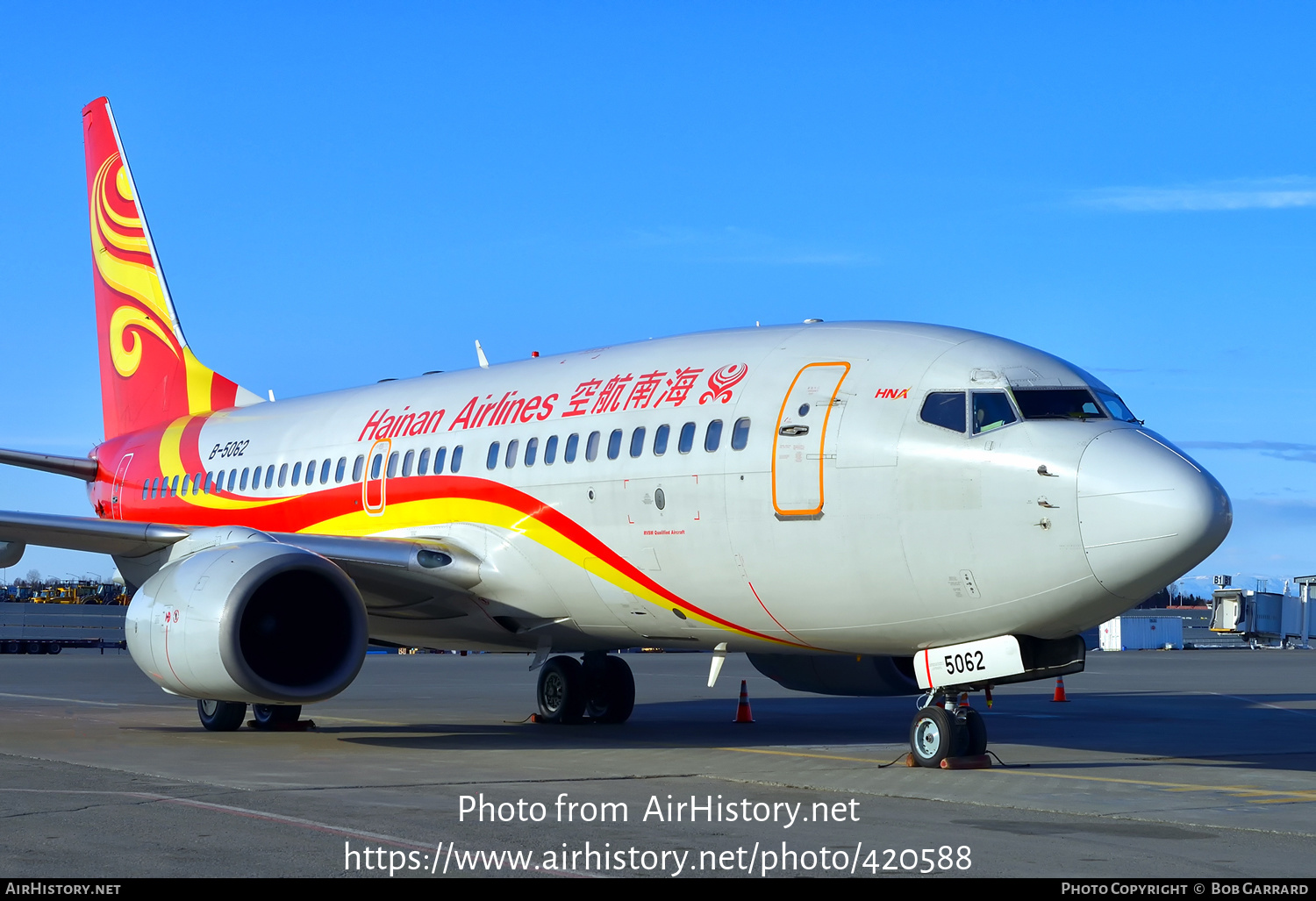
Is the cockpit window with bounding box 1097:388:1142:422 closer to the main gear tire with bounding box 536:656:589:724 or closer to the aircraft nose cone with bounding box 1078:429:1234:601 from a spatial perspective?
the aircraft nose cone with bounding box 1078:429:1234:601

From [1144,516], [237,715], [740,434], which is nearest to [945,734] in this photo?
[1144,516]

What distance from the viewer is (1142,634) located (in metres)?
60.6

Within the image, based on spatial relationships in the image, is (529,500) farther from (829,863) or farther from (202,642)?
(829,863)

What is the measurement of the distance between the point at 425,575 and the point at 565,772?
3.75m

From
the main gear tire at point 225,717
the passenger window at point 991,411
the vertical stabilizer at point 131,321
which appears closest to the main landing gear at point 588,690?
the main gear tire at point 225,717

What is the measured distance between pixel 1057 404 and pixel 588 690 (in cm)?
845

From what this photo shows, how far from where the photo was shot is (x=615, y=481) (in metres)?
14.2

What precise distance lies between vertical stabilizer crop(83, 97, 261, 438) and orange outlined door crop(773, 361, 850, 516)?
12.0 metres

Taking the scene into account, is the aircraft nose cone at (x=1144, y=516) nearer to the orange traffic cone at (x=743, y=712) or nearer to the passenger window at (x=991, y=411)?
the passenger window at (x=991, y=411)

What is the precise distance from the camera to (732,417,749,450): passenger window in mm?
13125

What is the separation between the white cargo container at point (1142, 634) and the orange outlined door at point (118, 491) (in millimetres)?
44503

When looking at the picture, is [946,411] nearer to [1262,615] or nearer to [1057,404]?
[1057,404]

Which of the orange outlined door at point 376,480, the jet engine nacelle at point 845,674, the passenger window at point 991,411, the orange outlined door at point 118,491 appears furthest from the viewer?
the orange outlined door at point 118,491

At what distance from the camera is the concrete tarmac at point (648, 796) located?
784 cm
